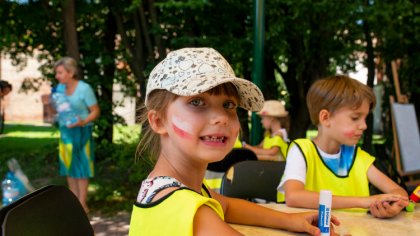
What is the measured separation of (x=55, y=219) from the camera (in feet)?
4.91

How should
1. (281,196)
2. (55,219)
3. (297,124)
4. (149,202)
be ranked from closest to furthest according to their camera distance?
(149,202)
(55,219)
(281,196)
(297,124)

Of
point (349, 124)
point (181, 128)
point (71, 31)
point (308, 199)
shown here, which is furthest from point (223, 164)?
point (71, 31)

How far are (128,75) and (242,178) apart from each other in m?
6.17

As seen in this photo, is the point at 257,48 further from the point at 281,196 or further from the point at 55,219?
the point at 55,219

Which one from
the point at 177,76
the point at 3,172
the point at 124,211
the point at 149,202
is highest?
the point at 177,76

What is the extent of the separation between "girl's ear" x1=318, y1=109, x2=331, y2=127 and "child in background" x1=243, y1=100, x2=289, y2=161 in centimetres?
244

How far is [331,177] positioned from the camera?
2.30 metres

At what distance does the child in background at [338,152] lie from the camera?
7.44 feet

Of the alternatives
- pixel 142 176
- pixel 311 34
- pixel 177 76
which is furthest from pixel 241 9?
pixel 177 76

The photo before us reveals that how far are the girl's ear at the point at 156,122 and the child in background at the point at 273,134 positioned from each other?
3.42m

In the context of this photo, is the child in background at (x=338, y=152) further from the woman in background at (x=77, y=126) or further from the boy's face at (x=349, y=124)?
the woman in background at (x=77, y=126)

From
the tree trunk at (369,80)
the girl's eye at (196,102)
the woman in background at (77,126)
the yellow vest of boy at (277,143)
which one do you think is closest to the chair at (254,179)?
the girl's eye at (196,102)

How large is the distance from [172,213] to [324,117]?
1365 mm

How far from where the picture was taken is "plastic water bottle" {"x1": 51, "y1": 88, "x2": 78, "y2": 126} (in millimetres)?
4996
